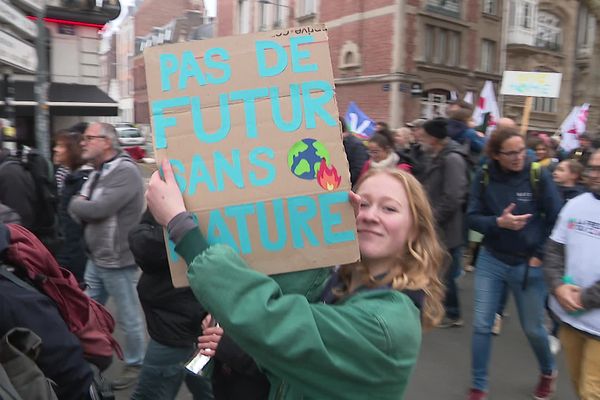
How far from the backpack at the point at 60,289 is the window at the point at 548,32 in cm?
2855

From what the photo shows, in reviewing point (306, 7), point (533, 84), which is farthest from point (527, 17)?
point (533, 84)

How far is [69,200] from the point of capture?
4414 millimetres

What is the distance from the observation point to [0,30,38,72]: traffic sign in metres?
3.83

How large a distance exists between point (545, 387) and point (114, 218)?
3.16 metres

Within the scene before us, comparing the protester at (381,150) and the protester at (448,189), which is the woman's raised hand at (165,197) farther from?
the protester at (381,150)

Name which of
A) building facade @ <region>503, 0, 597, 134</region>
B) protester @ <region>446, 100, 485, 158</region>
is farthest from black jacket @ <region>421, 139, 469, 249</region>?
building facade @ <region>503, 0, 597, 134</region>

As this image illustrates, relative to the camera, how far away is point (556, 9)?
27.1 metres

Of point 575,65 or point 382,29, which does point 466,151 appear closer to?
point 382,29

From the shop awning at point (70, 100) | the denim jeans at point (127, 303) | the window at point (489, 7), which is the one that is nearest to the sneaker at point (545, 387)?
the denim jeans at point (127, 303)

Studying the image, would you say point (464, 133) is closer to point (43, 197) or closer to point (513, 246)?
point (513, 246)

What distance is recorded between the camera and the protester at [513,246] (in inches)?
137

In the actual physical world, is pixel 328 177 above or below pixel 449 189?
above

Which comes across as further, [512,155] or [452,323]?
[452,323]

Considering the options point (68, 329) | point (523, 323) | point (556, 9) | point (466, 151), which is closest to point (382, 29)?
point (556, 9)
